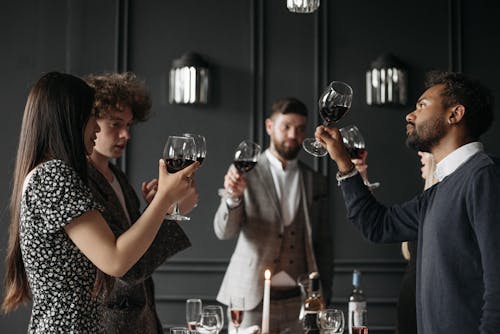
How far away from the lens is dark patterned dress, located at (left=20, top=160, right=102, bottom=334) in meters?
1.90

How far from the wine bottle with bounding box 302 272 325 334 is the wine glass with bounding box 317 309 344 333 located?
0.35 ft

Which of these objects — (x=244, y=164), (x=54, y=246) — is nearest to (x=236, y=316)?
(x=244, y=164)

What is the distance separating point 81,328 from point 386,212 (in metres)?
1.21

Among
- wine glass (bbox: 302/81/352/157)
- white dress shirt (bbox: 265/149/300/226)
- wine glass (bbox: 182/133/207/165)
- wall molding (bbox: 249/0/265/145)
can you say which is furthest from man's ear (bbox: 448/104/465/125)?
wall molding (bbox: 249/0/265/145)

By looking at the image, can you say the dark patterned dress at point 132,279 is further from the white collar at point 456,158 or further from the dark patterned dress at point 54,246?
the white collar at point 456,158

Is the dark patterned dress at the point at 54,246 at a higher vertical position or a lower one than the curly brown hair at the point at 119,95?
lower

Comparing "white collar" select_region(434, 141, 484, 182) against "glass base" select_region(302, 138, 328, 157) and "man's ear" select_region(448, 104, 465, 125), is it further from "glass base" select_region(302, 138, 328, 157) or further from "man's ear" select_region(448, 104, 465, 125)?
"glass base" select_region(302, 138, 328, 157)

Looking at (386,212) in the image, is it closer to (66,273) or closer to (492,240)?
(492,240)

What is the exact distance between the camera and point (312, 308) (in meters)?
2.74

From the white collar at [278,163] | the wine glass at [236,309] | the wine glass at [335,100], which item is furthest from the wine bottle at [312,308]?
the white collar at [278,163]

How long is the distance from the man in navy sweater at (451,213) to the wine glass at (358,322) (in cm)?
22

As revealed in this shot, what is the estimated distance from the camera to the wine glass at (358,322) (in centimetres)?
240

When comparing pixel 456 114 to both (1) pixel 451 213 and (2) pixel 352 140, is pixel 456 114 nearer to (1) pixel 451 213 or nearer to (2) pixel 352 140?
(1) pixel 451 213

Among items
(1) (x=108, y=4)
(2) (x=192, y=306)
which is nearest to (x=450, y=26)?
(1) (x=108, y=4)
